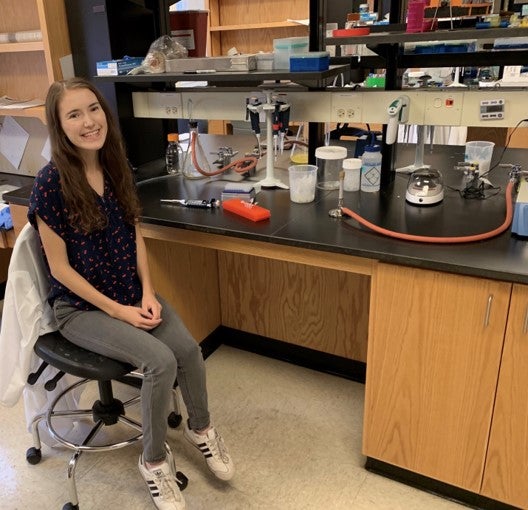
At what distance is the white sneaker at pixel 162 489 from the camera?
4.85 feet

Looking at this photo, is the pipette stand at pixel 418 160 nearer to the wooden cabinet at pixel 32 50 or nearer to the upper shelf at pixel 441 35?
the upper shelf at pixel 441 35

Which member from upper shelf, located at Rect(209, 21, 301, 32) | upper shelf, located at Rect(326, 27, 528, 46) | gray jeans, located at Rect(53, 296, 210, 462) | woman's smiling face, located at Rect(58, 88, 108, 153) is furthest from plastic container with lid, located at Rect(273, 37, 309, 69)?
upper shelf, located at Rect(209, 21, 301, 32)

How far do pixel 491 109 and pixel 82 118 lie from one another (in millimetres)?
1267

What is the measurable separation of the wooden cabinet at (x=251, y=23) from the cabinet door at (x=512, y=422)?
3.80 m

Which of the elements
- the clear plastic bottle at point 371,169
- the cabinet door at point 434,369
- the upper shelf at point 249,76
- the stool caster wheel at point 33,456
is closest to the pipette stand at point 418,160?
the clear plastic bottle at point 371,169

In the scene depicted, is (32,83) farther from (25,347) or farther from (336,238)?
(336,238)

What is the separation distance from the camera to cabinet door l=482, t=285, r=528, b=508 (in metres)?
1.28

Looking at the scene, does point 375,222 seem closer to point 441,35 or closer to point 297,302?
point 441,35

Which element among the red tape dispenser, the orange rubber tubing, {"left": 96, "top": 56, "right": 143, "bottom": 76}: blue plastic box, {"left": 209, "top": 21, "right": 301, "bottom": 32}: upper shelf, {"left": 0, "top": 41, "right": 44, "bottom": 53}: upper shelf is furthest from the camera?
{"left": 209, "top": 21, "right": 301, "bottom": 32}: upper shelf

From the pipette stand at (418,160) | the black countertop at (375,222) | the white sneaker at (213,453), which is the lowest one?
the white sneaker at (213,453)

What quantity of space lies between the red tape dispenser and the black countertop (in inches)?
0.8

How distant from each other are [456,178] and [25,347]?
1.64m

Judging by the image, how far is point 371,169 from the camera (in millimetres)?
1838

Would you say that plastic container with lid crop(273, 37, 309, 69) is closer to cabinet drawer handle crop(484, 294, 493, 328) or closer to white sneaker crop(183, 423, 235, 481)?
cabinet drawer handle crop(484, 294, 493, 328)
